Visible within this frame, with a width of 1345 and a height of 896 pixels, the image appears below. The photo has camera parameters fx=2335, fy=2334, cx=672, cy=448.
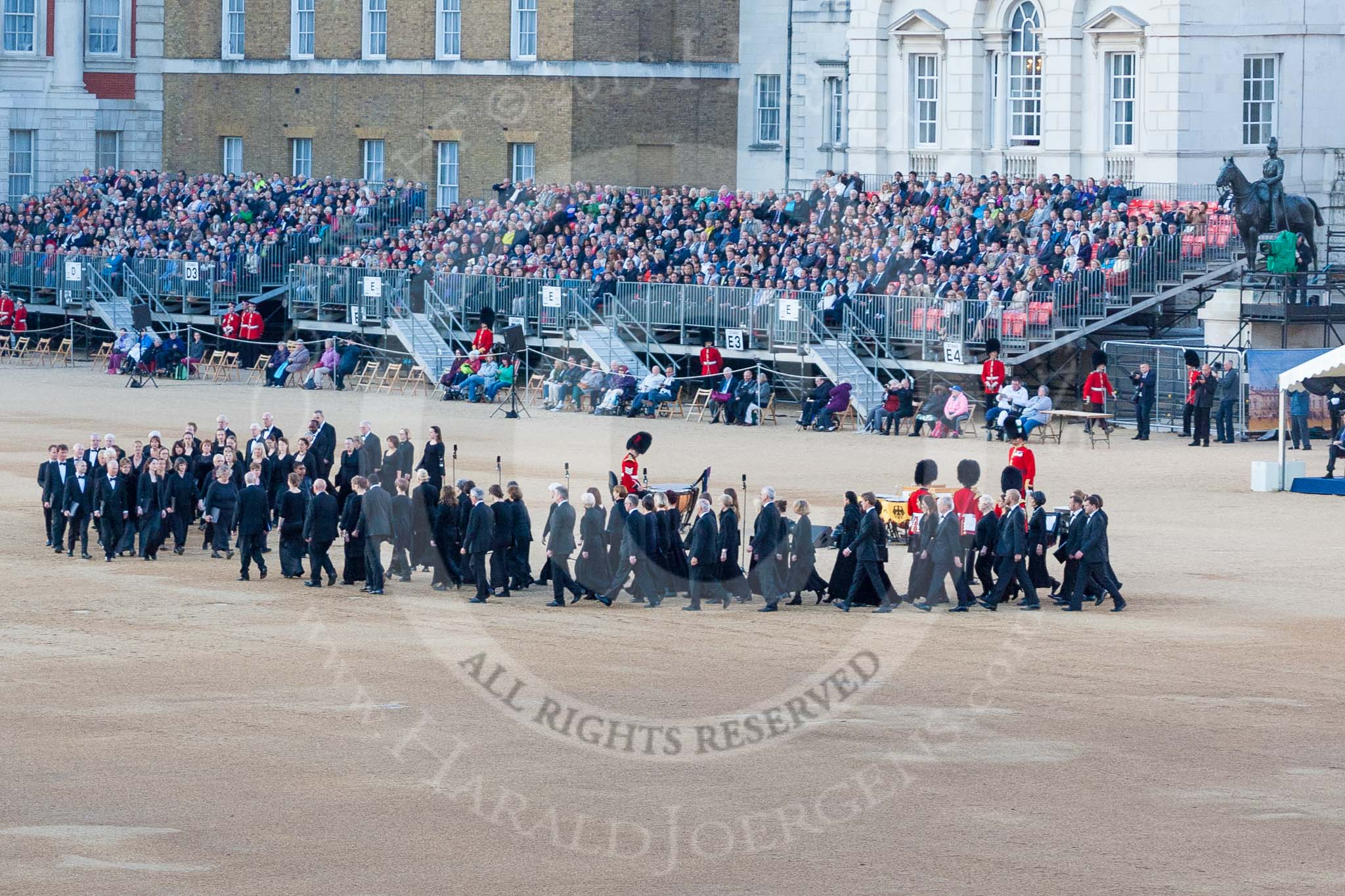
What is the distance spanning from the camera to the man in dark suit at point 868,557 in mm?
22969

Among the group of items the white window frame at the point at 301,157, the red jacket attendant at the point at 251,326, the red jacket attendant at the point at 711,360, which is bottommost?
the red jacket attendant at the point at 711,360

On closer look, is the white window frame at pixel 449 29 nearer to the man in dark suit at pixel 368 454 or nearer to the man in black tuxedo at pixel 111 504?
the man in dark suit at pixel 368 454

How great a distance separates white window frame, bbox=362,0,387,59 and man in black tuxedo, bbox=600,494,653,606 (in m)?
36.2

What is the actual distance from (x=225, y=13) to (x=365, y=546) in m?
39.3

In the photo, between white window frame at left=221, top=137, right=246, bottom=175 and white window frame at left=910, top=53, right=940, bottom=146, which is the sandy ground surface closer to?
white window frame at left=910, top=53, right=940, bottom=146

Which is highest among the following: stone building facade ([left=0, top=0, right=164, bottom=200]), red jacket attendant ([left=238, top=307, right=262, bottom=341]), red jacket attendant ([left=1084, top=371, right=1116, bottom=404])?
stone building facade ([left=0, top=0, right=164, bottom=200])

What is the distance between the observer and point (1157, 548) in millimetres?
26719

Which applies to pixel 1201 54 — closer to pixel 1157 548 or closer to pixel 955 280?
pixel 955 280

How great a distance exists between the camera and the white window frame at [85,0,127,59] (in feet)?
207

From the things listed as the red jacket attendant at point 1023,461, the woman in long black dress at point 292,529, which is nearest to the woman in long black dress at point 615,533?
the woman in long black dress at point 292,529

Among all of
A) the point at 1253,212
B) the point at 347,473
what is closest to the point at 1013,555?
the point at 347,473

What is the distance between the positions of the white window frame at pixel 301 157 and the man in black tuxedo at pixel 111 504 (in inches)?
1348

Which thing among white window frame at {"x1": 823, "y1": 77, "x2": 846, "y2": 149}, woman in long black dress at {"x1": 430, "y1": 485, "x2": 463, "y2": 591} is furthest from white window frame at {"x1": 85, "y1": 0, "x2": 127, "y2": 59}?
woman in long black dress at {"x1": 430, "y1": 485, "x2": 463, "y2": 591}

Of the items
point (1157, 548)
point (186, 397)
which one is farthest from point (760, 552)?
point (186, 397)
